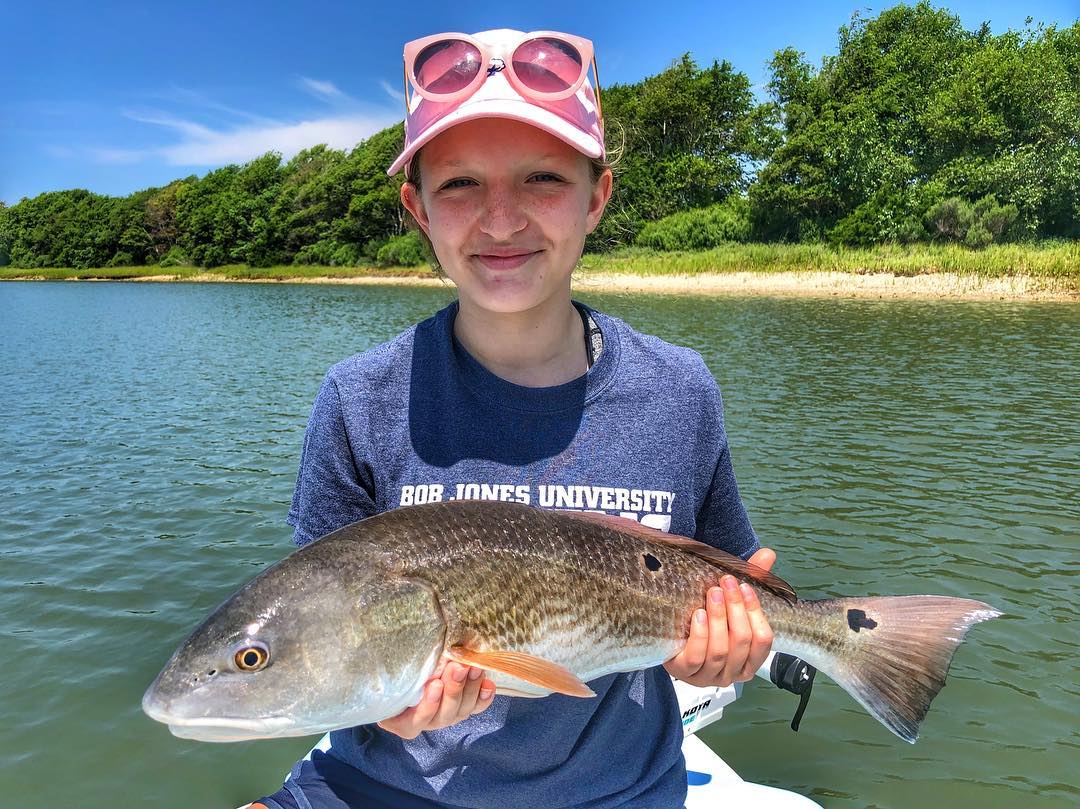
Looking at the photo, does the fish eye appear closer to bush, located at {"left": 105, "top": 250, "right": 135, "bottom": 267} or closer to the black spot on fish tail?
the black spot on fish tail

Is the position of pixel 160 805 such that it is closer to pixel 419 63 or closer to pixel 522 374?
pixel 522 374

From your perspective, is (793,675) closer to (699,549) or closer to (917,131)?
(699,549)

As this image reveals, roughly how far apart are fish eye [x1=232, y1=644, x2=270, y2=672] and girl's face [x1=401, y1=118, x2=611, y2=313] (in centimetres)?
118

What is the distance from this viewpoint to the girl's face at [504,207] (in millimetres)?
2359

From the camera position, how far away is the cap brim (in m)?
2.23

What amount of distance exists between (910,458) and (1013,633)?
585 centimetres

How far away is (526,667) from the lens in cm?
192

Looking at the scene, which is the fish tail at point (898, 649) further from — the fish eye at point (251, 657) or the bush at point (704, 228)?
the bush at point (704, 228)

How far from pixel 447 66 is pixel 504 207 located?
49cm

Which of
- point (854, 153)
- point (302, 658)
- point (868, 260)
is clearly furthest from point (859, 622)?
point (854, 153)

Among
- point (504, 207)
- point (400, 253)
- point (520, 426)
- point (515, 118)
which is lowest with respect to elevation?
point (520, 426)

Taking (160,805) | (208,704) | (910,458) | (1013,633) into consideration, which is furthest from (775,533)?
(208,704)

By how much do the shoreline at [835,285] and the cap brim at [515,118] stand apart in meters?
36.3

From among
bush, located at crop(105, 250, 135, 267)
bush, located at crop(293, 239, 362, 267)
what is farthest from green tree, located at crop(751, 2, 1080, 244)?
bush, located at crop(105, 250, 135, 267)
